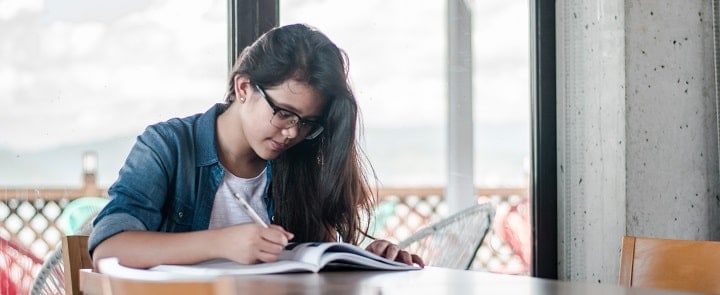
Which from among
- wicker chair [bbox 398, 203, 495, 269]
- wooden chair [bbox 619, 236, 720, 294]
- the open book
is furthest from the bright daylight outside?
wooden chair [bbox 619, 236, 720, 294]

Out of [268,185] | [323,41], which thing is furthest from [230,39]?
[268,185]

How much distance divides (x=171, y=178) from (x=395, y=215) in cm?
75

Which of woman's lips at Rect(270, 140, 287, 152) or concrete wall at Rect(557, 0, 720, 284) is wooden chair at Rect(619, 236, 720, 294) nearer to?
woman's lips at Rect(270, 140, 287, 152)

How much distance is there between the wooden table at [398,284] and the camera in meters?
1.38

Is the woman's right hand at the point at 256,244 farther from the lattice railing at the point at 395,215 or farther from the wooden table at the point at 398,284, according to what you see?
the lattice railing at the point at 395,215

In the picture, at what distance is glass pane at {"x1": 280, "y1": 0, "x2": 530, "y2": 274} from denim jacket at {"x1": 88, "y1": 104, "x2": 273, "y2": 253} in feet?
1.45

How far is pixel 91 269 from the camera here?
1.81m

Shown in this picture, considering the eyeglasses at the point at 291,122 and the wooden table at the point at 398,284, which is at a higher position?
the eyeglasses at the point at 291,122

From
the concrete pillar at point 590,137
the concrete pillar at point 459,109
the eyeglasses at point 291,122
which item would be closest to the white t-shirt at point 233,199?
the eyeglasses at point 291,122

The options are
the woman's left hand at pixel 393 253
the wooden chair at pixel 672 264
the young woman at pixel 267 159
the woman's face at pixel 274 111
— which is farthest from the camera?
the woman's face at pixel 274 111

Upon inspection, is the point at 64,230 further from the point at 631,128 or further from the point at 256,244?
the point at 631,128

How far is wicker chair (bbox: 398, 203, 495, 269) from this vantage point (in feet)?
8.27

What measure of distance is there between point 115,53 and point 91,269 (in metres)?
0.60

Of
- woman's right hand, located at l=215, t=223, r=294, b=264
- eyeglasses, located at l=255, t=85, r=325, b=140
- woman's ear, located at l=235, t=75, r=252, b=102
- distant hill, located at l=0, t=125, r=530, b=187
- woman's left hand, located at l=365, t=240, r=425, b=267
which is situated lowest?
woman's left hand, located at l=365, t=240, r=425, b=267
